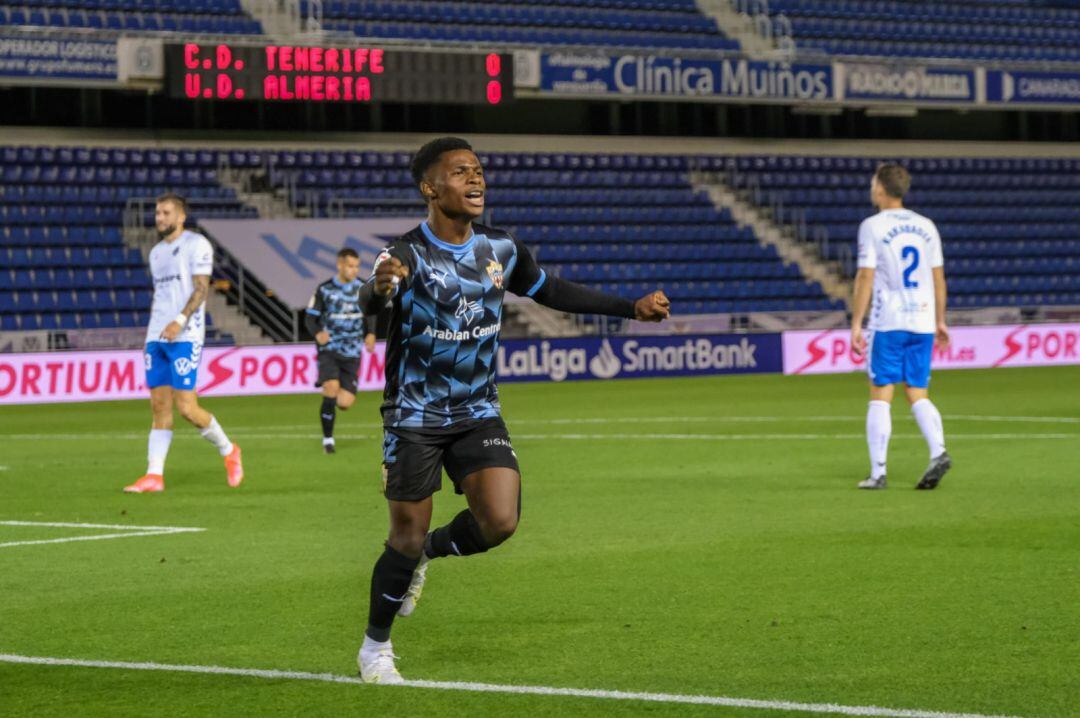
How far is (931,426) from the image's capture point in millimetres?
13461

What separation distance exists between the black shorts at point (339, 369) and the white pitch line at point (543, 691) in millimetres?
11463

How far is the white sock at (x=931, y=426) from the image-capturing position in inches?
528

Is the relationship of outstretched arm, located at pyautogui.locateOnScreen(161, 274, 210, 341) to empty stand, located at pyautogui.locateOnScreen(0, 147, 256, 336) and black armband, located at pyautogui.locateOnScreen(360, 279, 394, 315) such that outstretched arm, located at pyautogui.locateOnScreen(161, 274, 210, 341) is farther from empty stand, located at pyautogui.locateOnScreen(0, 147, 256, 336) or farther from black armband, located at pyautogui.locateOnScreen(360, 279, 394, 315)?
empty stand, located at pyautogui.locateOnScreen(0, 147, 256, 336)

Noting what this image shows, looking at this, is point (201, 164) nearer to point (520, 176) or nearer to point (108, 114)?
point (108, 114)

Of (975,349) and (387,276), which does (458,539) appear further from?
(975,349)

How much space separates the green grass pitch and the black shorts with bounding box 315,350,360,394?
0.96 meters

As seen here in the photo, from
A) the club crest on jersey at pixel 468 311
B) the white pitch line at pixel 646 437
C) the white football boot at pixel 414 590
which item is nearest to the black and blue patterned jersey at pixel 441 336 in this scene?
the club crest on jersey at pixel 468 311

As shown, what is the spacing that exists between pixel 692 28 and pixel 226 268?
13609 mm

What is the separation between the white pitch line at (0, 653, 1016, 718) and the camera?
Answer: 19.4 ft

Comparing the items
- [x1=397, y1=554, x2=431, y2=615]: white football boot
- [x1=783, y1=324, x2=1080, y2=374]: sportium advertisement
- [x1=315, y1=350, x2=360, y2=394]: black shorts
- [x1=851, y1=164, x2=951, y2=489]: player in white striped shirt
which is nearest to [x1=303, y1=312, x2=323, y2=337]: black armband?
[x1=315, y1=350, x2=360, y2=394]: black shorts

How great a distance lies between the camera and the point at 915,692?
6.22 meters

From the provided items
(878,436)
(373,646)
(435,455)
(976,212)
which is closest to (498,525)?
(435,455)

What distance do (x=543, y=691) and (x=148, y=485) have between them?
849 centimetres

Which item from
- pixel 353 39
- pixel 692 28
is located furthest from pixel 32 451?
pixel 692 28
